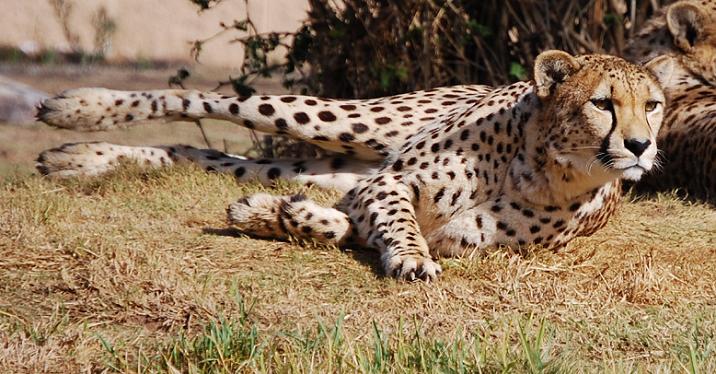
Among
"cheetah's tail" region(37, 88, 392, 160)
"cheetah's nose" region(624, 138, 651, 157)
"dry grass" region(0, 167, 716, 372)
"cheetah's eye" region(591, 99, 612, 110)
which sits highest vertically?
"cheetah's eye" region(591, 99, 612, 110)

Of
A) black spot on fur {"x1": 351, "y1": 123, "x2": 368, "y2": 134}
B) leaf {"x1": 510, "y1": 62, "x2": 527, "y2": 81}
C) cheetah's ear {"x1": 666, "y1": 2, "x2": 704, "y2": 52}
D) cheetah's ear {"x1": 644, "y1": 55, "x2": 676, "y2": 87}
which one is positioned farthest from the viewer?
leaf {"x1": 510, "y1": 62, "x2": 527, "y2": 81}

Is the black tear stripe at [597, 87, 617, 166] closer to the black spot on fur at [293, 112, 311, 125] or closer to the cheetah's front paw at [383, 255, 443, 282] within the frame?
the cheetah's front paw at [383, 255, 443, 282]

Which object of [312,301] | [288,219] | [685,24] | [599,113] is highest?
[685,24]

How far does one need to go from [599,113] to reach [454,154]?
2.12ft

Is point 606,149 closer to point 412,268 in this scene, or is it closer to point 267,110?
point 412,268

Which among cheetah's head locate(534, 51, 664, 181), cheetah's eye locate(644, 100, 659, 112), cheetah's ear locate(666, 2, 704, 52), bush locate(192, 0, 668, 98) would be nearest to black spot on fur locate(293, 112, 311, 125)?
cheetah's head locate(534, 51, 664, 181)

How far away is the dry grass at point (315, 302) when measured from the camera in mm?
3484

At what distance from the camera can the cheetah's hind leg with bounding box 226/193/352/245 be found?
→ 15.3ft

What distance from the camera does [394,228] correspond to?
4461 millimetres

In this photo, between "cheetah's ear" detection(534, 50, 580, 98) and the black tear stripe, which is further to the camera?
"cheetah's ear" detection(534, 50, 580, 98)

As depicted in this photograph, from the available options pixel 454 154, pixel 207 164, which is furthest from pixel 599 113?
pixel 207 164

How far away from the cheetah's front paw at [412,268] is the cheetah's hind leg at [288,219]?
408 mm

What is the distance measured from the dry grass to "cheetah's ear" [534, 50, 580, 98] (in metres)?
0.57

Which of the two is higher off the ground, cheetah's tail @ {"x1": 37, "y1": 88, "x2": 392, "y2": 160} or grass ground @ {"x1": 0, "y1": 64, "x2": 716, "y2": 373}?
cheetah's tail @ {"x1": 37, "y1": 88, "x2": 392, "y2": 160}
